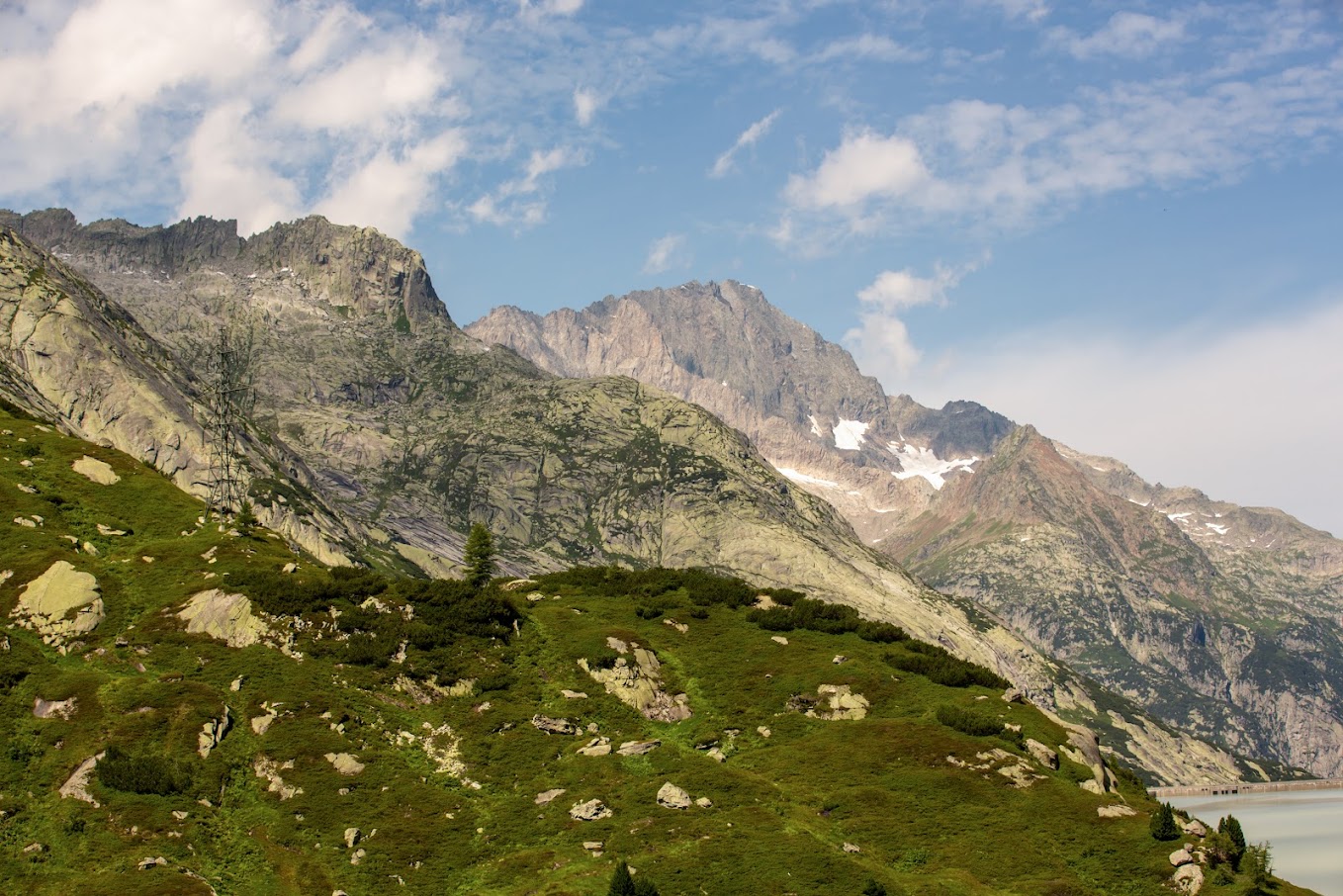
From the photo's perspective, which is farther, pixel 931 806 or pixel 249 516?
pixel 249 516

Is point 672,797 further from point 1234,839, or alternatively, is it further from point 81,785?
point 81,785

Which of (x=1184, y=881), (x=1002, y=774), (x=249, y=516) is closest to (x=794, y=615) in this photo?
(x=1002, y=774)

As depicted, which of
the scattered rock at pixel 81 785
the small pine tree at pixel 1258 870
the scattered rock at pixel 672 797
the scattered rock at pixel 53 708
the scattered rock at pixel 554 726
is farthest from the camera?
the scattered rock at pixel 554 726

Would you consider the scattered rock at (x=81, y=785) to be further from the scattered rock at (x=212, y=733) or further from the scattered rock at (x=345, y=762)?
the scattered rock at (x=345, y=762)

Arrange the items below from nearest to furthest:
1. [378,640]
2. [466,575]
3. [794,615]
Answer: [378,640] < [794,615] < [466,575]

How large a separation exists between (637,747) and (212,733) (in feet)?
82.2

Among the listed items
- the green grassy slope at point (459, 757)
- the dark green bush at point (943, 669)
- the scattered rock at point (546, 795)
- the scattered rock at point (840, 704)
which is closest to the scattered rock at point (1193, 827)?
the green grassy slope at point (459, 757)

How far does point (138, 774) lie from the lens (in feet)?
190

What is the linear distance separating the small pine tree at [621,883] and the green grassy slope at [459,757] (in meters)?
2.31

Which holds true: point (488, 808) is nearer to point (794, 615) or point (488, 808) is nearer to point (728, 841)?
point (728, 841)

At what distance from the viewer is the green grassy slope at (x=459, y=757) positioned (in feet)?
181

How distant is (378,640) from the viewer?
77812mm

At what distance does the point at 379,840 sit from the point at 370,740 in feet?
33.0

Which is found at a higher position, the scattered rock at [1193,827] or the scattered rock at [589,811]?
the scattered rock at [589,811]
